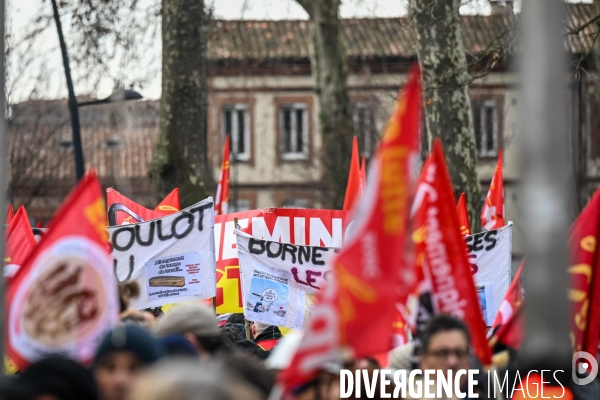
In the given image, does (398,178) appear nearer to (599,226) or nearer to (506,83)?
(599,226)

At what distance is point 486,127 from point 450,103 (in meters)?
22.0

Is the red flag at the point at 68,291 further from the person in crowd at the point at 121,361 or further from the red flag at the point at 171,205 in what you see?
the red flag at the point at 171,205

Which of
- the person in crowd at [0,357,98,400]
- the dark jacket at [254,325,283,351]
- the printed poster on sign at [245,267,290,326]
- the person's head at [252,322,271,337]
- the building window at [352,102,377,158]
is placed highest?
the building window at [352,102,377,158]

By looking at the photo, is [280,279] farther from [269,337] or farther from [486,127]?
[486,127]

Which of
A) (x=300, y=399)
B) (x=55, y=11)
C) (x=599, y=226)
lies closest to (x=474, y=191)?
(x=55, y=11)

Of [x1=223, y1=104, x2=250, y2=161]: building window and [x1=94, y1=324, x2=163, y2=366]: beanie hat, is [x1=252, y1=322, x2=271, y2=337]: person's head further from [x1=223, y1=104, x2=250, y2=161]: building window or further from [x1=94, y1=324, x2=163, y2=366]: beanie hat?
[x1=223, y1=104, x2=250, y2=161]: building window

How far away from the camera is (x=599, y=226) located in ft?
19.1

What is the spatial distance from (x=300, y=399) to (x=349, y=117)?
20166 mm

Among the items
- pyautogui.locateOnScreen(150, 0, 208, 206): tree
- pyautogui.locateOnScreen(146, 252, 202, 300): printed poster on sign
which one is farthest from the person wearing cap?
pyautogui.locateOnScreen(150, 0, 208, 206): tree

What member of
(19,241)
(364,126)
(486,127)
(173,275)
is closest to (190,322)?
(173,275)

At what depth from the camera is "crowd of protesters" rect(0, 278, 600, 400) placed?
138 inches

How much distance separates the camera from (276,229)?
36.8ft

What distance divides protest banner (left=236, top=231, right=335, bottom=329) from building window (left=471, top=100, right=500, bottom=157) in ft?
93.7

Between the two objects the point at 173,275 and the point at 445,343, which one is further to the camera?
the point at 173,275
